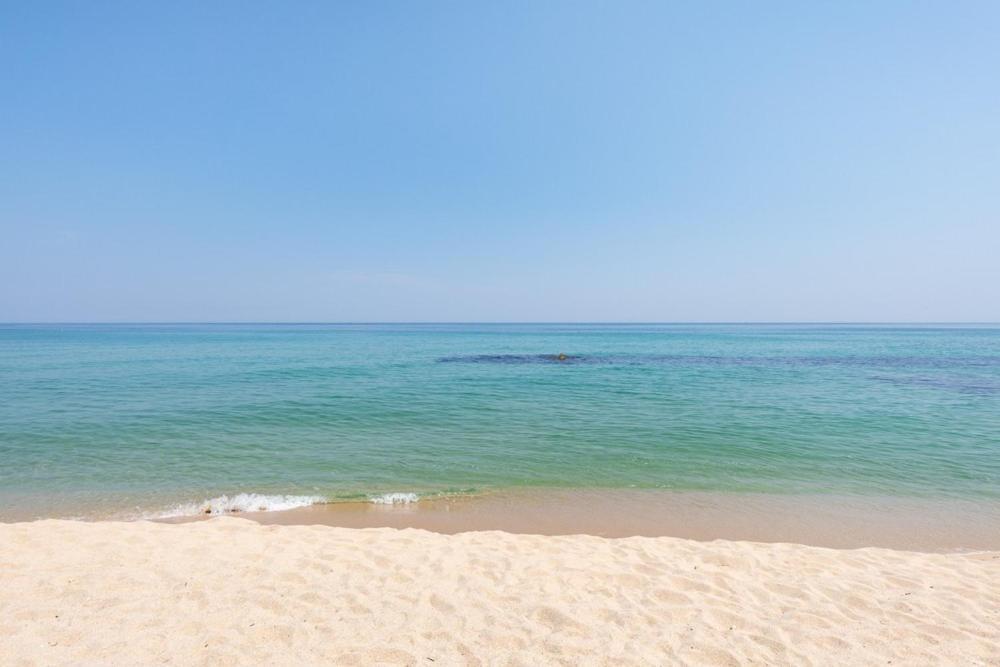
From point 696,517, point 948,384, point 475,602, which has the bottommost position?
point 696,517

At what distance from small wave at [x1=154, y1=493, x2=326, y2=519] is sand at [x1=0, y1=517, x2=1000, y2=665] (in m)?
2.02

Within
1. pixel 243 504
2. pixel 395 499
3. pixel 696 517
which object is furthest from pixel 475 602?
pixel 243 504

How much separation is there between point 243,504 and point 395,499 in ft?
10.2

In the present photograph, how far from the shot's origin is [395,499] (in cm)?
998

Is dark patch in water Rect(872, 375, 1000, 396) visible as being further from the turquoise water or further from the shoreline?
the shoreline

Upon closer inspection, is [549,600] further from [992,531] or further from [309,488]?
[992,531]

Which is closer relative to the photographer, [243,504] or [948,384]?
[243,504]

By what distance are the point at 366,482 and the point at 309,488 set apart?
126cm

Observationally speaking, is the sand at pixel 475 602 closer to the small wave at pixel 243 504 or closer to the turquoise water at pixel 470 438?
the small wave at pixel 243 504

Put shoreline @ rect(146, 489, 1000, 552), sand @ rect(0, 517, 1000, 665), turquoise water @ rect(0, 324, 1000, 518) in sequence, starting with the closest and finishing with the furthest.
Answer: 1. sand @ rect(0, 517, 1000, 665)
2. shoreline @ rect(146, 489, 1000, 552)
3. turquoise water @ rect(0, 324, 1000, 518)

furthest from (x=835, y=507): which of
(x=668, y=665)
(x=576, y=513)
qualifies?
(x=668, y=665)

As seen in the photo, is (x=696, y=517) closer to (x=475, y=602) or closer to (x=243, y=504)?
(x=475, y=602)

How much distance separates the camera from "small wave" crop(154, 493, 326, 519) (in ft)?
30.5

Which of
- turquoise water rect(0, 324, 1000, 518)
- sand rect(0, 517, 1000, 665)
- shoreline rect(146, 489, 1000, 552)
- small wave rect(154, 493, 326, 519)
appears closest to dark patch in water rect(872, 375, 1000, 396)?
turquoise water rect(0, 324, 1000, 518)
